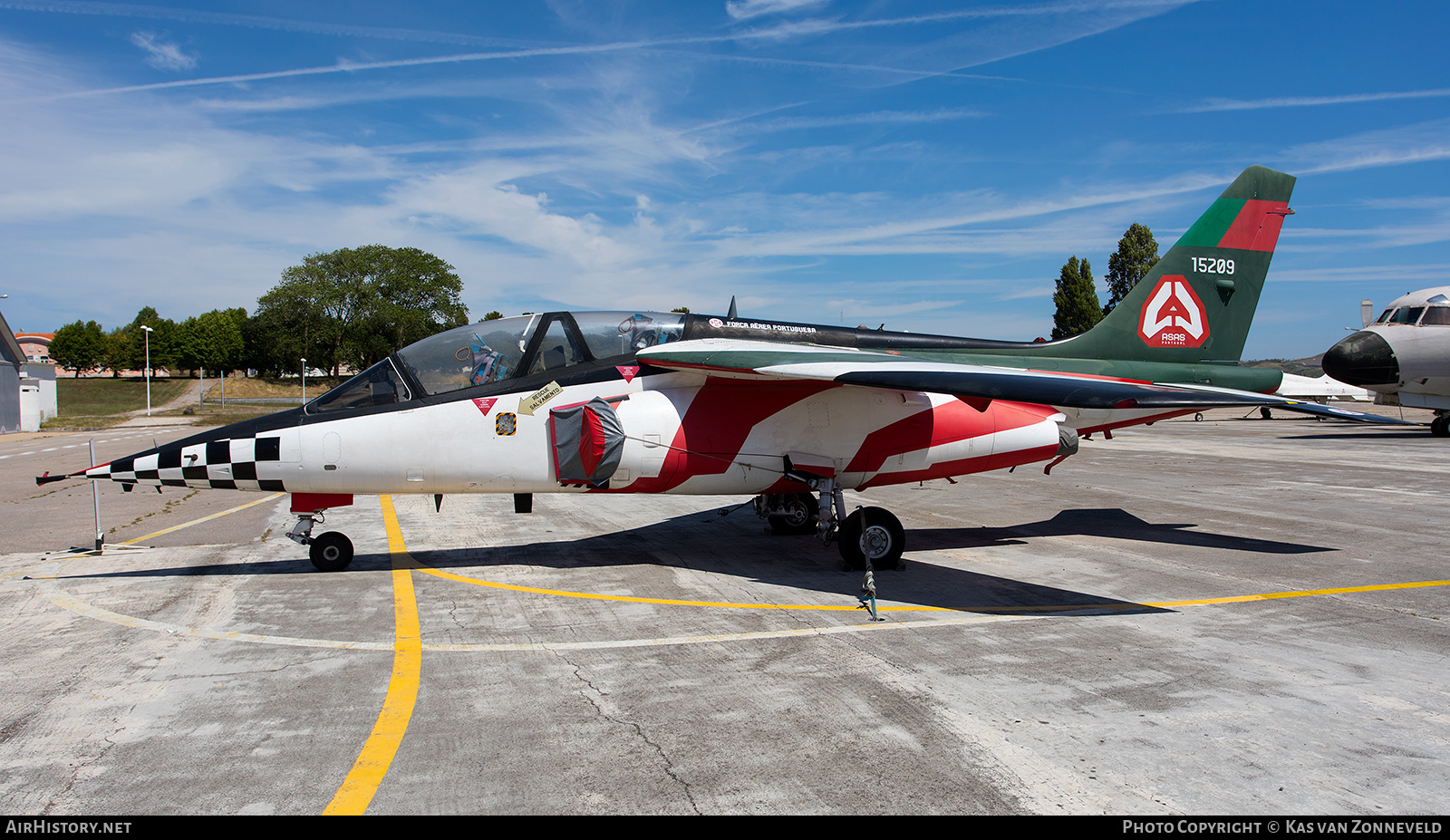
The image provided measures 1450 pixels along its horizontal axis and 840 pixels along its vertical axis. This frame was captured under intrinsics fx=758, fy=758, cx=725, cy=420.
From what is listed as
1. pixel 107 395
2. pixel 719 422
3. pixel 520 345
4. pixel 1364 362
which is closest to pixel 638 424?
pixel 719 422

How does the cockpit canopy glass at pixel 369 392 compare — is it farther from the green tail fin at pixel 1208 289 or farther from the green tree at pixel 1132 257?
the green tree at pixel 1132 257

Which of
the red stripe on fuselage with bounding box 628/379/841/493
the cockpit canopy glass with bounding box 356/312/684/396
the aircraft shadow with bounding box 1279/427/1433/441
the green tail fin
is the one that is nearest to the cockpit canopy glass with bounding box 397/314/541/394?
the cockpit canopy glass with bounding box 356/312/684/396

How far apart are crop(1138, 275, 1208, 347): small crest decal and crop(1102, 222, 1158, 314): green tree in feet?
185

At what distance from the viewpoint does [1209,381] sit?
10406 millimetres

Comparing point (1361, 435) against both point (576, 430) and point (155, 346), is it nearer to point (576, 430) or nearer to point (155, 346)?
point (576, 430)

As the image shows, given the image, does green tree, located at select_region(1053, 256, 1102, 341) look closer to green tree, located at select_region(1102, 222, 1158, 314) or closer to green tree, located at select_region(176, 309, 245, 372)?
green tree, located at select_region(1102, 222, 1158, 314)

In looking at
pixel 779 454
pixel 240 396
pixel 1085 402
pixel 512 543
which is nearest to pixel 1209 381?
pixel 1085 402

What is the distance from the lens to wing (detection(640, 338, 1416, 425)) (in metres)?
6.25

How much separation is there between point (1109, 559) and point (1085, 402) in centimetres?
351

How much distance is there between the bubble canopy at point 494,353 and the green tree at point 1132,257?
6214 centimetres

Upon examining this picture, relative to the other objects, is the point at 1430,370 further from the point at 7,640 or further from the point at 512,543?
the point at 7,640

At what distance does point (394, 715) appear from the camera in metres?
4.54

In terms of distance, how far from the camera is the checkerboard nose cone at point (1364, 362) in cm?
2466

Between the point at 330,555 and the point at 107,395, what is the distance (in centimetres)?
8436
